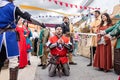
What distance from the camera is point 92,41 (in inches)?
266

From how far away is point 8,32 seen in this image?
126 inches

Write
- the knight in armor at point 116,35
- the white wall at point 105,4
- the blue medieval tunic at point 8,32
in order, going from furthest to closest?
the white wall at point 105,4
the knight in armor at point 116,35
the blue medieval tunic at point 8,32

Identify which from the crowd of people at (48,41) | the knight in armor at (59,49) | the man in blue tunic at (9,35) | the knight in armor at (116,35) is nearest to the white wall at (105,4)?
the crowd of people at (48,41)

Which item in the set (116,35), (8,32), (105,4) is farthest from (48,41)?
(105,4)

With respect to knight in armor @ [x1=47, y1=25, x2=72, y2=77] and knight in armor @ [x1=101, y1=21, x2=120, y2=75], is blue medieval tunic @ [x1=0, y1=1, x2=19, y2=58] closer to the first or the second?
knight in armor @ [x1=47, y1=25, x2=72, y2=77]

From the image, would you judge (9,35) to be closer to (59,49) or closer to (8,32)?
(8,32)

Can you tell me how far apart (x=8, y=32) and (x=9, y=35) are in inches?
1.5

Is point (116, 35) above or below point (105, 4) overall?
below

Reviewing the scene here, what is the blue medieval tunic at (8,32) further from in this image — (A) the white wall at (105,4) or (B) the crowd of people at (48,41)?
(A) the white wall at (105,4)

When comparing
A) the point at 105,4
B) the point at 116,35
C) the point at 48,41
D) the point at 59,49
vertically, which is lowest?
the point at 59,49

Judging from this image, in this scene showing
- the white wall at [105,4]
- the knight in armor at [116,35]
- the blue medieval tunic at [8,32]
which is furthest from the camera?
the white wall at [105,4]

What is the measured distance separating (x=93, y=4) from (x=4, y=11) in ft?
34.0

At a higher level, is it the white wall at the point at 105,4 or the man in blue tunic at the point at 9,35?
the white wall at the point at 105,4

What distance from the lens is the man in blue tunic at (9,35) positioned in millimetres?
3180
